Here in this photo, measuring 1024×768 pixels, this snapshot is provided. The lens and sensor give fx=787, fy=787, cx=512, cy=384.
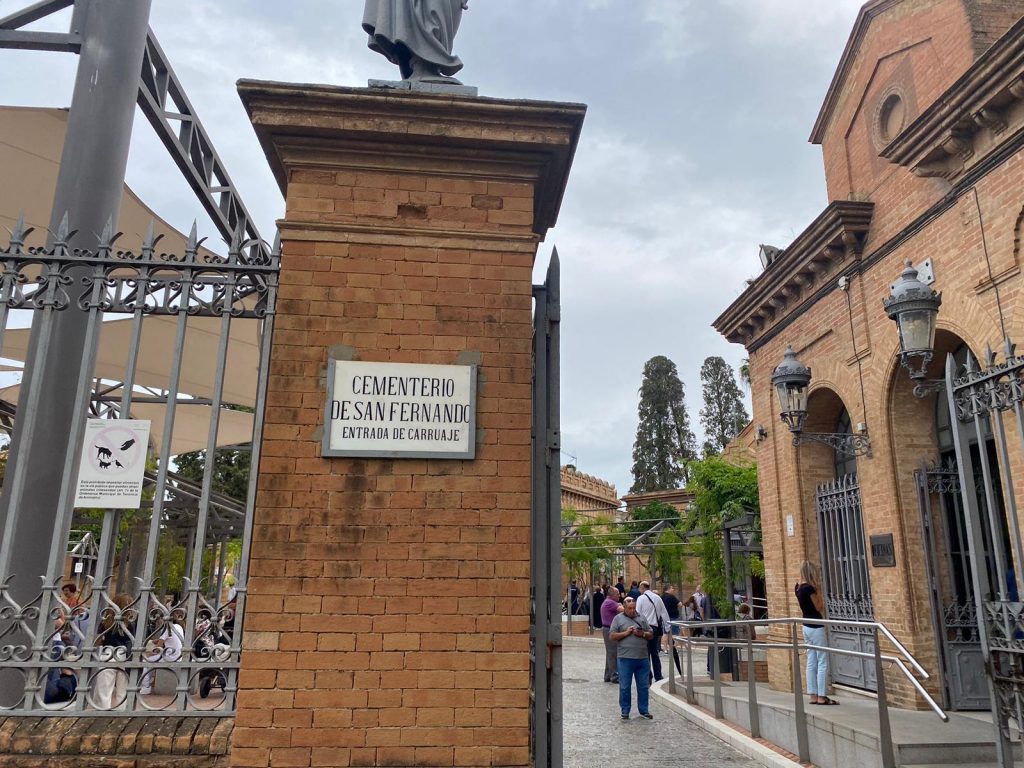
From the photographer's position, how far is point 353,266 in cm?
339

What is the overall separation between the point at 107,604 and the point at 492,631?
155 centimetres

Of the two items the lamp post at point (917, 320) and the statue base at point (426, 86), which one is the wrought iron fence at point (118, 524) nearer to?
the statue base at point (426, 86)

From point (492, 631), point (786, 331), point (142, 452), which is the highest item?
point (786, 331)

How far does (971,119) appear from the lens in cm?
717

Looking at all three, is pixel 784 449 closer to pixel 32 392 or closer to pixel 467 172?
pixel 467 172

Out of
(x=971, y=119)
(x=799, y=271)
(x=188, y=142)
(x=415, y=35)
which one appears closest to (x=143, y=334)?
(x=188, y=142)

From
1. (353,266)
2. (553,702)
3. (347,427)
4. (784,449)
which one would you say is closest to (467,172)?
(353,266)

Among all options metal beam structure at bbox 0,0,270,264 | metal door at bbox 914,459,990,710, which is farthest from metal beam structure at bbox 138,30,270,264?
metal door at bbox 914,459,990,710

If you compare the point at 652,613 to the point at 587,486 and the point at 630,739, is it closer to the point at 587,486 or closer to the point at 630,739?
the point at 630,739

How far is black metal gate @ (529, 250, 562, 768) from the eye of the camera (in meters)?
3.35

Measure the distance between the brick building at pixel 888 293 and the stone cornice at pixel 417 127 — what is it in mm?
4521

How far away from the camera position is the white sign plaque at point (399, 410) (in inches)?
126

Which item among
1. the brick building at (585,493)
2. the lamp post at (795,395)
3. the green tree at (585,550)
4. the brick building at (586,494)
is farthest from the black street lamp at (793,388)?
the brick building at (585,493)

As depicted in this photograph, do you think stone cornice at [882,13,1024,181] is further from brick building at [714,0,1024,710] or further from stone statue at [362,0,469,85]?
stone statue at [362,0,469,85]
